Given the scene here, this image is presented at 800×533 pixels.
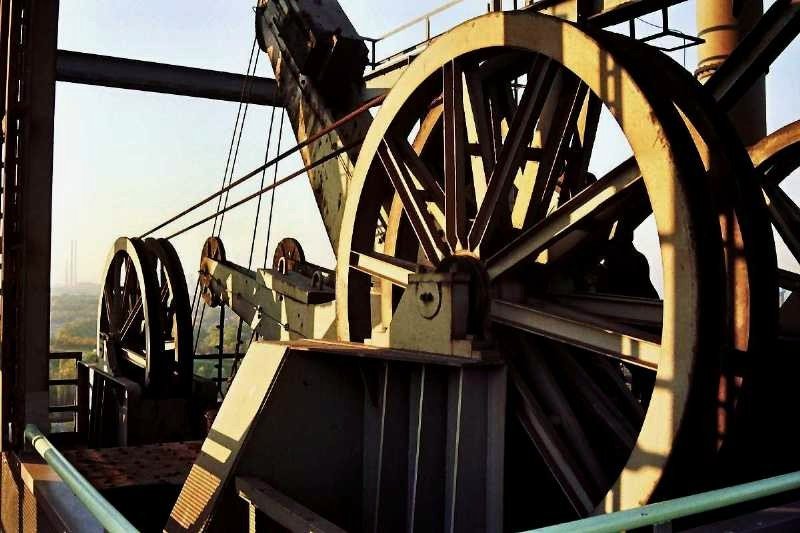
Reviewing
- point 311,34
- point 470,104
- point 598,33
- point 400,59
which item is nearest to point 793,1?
point 598,33

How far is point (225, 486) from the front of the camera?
15.6 feet

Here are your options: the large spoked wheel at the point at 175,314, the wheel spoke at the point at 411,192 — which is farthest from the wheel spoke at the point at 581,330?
the large spoked wheel at the point at 175,314

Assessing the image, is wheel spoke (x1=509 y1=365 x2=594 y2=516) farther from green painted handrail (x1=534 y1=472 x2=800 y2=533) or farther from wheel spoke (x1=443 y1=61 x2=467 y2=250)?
green painted handrail (x1=534 y1=472 x2=800 y2=533)

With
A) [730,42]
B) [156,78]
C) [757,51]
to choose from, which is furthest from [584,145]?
[156,78]

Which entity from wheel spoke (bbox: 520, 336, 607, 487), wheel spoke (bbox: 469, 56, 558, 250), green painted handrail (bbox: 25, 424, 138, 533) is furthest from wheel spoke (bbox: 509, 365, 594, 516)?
green painted handrail (bbox: 25, 424, 138, 533)

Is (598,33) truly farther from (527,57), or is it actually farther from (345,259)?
(345,259)

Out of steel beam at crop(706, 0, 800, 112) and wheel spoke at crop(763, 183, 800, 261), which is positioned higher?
steel beam at crop(706, 0, 800, 112)

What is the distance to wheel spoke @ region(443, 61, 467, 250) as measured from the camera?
552cm

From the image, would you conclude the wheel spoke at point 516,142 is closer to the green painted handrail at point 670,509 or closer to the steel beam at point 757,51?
the steel beam at point 757,51

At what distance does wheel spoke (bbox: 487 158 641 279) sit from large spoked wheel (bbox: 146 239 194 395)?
6947 mm

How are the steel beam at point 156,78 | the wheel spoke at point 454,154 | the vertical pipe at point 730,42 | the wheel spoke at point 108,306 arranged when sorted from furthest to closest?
the steel beam at point 156,78, the wheel spoke at point 108,306, the vertical pipe at point 730,42, the wheel spoke at point 454,154

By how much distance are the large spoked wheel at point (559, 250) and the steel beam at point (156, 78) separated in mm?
7595

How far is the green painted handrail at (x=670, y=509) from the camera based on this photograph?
2557mm

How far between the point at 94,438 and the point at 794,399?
9.58 m
